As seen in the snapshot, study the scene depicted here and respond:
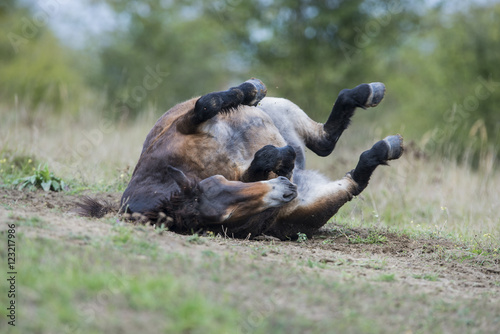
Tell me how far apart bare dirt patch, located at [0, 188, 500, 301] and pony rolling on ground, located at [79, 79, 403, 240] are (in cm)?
24

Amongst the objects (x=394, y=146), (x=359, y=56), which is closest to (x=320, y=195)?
(x=394, y=146)

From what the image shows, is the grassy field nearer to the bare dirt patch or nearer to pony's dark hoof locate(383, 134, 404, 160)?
the bare dirt patch

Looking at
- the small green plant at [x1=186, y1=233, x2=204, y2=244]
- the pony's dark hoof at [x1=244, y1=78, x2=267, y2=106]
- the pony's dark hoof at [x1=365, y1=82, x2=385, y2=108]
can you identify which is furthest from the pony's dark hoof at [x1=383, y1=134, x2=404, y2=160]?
the small green plant at [x1=186, y1=233, x2=204, y2=244]

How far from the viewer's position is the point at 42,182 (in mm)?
6613

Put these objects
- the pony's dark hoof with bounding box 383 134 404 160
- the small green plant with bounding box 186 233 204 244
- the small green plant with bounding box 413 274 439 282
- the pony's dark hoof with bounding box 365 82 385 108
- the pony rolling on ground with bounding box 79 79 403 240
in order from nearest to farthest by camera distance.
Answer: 1. the small green plant with bounding box 413 274 439 282
2. the small green plant with bounding box 186 233 204 244
3. the pony rolling on ground with bounding box 79 79 403 240
4. the pony's dark hoof with bounding box 383 134 404 160
5. the pony's dark hoof with bounding box 365 82 385 108

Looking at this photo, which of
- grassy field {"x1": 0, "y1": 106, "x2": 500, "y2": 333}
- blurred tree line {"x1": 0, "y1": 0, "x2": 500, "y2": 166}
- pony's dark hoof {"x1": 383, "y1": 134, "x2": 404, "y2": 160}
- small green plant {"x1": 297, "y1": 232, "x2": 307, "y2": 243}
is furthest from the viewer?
blurred tree line {"x1": 0, "y1": 0, "x2": 500, "y2": 166}

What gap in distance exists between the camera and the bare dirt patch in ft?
12.1

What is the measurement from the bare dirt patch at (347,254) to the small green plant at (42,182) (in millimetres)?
1398

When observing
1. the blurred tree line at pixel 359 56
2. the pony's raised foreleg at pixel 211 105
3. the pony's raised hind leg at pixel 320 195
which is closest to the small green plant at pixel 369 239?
the pony's raised hind leg at pixel 320 195

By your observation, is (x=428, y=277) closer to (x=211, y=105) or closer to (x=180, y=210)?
(x=180, y=210)

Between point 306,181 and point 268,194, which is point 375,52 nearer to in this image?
point 306,181

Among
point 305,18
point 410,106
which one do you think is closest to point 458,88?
point 410,106

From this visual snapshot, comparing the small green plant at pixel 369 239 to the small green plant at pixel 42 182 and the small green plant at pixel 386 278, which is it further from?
the small green plant at pixel 42 182

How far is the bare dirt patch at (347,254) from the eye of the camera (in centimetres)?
369
